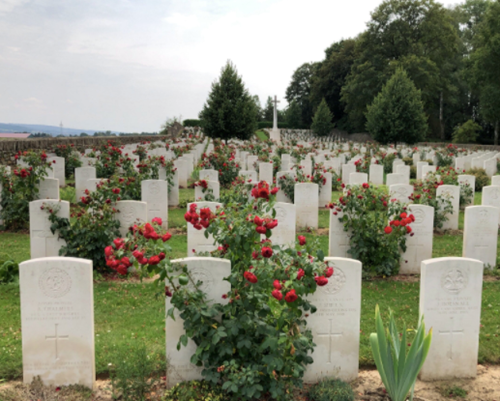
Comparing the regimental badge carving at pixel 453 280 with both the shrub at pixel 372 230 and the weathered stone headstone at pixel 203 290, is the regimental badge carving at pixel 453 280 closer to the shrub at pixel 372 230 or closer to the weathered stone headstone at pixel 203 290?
the weathered stone headstone at pixel 203 290

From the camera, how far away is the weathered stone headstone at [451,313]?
4395mm

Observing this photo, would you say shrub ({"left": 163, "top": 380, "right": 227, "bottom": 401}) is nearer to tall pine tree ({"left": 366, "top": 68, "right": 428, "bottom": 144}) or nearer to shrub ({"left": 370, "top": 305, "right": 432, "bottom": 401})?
shrub ({"left": 370, "top": 305, "right": 432, "bottom": 401})

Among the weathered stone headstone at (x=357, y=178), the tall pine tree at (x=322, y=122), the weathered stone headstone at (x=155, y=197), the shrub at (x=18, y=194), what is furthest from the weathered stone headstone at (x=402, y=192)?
the tall pine tree at (x=322, y=122)

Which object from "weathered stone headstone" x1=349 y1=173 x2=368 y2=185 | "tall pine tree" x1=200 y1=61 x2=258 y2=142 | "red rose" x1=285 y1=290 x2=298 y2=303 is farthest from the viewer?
"tall pine tree" x1=200 y1=61 x2=258 y2=142

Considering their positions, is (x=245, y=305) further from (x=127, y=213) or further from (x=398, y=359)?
(x=127, y=213)

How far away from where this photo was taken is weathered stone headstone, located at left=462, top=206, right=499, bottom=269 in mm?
7480

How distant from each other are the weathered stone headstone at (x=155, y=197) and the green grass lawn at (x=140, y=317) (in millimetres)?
1921

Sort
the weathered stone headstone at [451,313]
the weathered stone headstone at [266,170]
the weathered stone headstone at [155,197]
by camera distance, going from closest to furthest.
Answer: the weathered stone headstone at [451,313] < the weathered stone headstone at [155,197] < the weathered stone headstone at [266,170]

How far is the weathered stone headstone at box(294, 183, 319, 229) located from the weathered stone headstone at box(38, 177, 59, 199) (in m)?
5.14

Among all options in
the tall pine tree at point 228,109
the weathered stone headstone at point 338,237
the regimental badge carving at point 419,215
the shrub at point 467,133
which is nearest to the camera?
the regimental badge carving at point 419,215

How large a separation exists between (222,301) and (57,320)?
145cm

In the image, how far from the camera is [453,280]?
4.41m

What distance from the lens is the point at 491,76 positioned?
34.8m

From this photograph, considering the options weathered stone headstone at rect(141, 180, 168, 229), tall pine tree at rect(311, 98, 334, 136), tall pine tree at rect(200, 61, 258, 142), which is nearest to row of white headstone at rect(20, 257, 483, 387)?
weathered stone headstone at rect(141, 180, 168, 229)
